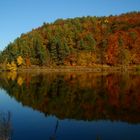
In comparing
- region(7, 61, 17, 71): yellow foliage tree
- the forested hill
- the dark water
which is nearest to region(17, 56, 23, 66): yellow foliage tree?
the forested hill

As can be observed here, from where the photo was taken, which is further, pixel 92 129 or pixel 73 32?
pixel 73 32

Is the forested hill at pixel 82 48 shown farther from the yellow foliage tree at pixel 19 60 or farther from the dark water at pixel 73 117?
the dark water at pixel 73 117

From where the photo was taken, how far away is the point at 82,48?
11969cm

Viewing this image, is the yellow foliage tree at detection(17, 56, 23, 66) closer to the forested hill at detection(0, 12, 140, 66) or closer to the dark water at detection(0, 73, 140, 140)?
the forested hill at detection(0, 12, 140, 66)

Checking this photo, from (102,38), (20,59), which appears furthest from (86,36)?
(20,59)

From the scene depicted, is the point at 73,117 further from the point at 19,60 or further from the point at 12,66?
the point at 19,60

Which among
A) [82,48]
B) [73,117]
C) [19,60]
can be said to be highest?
[82,48]

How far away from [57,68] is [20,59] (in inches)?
622

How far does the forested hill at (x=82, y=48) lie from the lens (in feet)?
378

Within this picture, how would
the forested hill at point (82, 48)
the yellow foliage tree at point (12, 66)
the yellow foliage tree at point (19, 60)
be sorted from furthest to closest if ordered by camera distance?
the yellow foliage tree at point (19, 60)
the yellow foliage tree at point (12, 66)
the forested hill at point (82, 48)

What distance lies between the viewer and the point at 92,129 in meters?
20.1

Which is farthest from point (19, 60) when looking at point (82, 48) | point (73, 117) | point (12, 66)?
point (73, 117)

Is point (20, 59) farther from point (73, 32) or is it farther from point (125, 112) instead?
point (125, 112)

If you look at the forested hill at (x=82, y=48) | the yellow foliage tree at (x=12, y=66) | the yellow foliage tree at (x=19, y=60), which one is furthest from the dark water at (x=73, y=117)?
the yellow foliage tree at (x=19, y=60)
